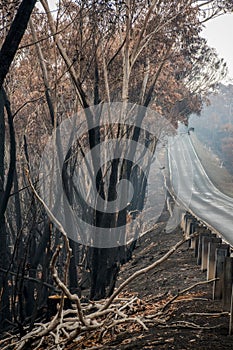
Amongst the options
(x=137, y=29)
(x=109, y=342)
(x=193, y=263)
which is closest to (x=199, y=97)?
(x=137, y=29)

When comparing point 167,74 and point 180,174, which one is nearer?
point 167,74

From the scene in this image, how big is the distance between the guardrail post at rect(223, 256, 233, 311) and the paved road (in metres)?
10.4

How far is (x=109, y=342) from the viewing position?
18.3 ft

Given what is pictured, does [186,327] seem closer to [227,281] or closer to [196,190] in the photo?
[227,281]

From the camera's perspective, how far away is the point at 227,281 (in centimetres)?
576

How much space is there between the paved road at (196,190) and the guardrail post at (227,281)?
34.0 feet

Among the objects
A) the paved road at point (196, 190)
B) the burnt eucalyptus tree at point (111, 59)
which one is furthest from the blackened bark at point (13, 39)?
the paved road at point (196, 190)

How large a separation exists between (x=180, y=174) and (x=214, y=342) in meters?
58.9

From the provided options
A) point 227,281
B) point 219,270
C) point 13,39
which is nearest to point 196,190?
point 219,270

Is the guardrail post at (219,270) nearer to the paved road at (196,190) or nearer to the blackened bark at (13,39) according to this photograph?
the blackened bark at (13,39)

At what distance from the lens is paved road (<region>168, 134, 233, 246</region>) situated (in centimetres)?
2528

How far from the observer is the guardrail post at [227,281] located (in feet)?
18.5

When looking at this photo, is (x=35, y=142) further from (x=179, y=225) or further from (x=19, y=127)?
(x=179, y=225)

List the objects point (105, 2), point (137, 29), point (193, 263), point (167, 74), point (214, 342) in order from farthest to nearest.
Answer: point (167, 74)
point (137, 29)
point (193, 263)
point (105, 2)
point (214, 342)
